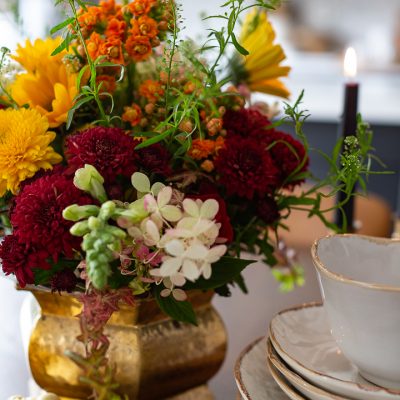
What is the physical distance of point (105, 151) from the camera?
44 cm

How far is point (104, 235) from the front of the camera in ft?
1.18

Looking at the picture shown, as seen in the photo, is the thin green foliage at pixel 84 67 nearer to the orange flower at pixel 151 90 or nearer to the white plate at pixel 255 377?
the orange flower at pixel 151 90

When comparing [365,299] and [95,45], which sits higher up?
[95,45]

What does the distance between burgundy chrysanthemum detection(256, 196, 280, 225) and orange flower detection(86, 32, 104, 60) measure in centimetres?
19

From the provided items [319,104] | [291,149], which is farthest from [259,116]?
[319,104]

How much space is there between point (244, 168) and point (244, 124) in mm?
68

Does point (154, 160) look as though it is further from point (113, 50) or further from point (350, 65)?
point (350, 65)

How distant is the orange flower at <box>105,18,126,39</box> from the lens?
20.2 inches

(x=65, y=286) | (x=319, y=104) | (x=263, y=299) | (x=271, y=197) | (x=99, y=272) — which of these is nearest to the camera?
(x=99, y=272)

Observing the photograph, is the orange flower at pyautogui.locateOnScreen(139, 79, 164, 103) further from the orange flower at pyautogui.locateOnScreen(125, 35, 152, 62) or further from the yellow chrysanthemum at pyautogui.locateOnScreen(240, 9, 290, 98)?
the yellow chrysanthemum at pyautogui.locateOnScreen(240, 9, 290, 98)

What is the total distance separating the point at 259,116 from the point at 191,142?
0.11 metres

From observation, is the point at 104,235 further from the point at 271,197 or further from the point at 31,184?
the point at 271,197

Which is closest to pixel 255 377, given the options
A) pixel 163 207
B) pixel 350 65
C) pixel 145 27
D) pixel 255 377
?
pixel 255 377

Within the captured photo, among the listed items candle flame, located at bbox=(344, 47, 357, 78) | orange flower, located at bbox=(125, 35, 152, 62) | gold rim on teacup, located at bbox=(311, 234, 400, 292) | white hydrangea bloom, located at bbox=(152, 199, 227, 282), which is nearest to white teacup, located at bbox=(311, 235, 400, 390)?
gold rim on teacup, located at bbox=(311, 234, 400, 292)
